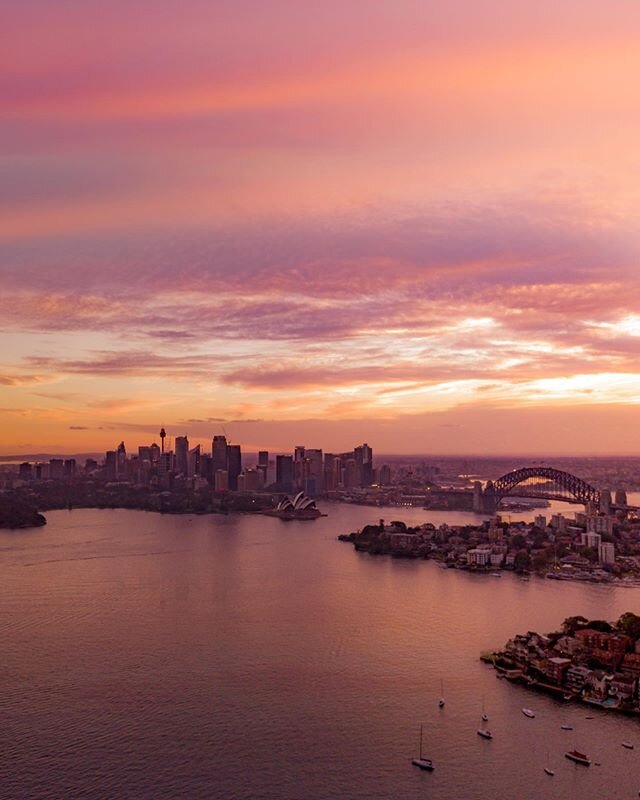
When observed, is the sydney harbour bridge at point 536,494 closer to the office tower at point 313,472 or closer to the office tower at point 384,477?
the office tower at point 313,472

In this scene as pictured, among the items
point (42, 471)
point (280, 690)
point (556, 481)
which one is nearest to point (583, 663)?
point (280, 690)

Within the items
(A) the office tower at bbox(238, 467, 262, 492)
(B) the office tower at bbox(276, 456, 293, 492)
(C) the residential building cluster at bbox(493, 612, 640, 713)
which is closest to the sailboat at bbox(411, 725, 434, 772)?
(C) the residential building cluster at bbox(493, 612, 640, 713)

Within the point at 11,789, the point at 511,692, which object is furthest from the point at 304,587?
the point at 11,789

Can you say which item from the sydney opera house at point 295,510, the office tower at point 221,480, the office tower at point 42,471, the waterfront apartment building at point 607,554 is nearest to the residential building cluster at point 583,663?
the waterfront apartment building at point 607,554

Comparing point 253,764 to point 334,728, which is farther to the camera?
point 334,728

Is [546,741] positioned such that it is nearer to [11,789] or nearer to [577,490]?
[11,789]

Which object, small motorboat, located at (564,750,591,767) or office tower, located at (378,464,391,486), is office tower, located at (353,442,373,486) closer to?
office tower, located at (378,464,391,486)
